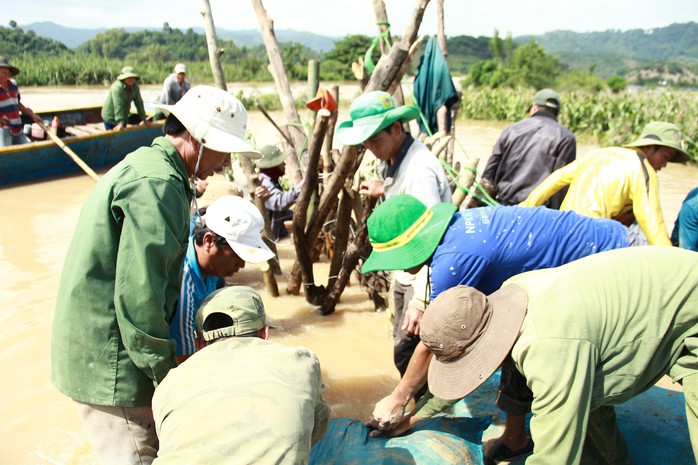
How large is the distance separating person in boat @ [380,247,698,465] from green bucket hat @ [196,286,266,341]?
0.60 m

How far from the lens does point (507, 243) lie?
2227mm

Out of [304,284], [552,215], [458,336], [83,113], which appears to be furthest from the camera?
[83,113]

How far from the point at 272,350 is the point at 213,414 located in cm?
32

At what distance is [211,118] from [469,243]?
115 cm

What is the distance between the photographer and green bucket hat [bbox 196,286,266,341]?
71.6 inches

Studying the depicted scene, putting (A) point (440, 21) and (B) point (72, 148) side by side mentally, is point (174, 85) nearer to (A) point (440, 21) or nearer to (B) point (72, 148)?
(B) point (72, 148)

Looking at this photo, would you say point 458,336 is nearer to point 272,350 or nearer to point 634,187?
point 272,350

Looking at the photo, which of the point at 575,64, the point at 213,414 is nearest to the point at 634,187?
the point at 213,414

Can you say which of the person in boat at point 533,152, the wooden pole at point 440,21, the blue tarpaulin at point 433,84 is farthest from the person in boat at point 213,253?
the wooden pole at point 440,21

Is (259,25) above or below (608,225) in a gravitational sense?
above

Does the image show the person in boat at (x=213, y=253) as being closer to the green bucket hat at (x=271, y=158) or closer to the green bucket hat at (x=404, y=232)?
the green bucket hat at (x=404, y=232)

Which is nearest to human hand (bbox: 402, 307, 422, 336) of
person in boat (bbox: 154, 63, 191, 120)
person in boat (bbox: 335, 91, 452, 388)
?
person in boat (bbox: 335, 91, 452, 388)

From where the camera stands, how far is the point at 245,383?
1546 millimetres

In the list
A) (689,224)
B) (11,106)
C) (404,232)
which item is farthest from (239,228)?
(11,106)
